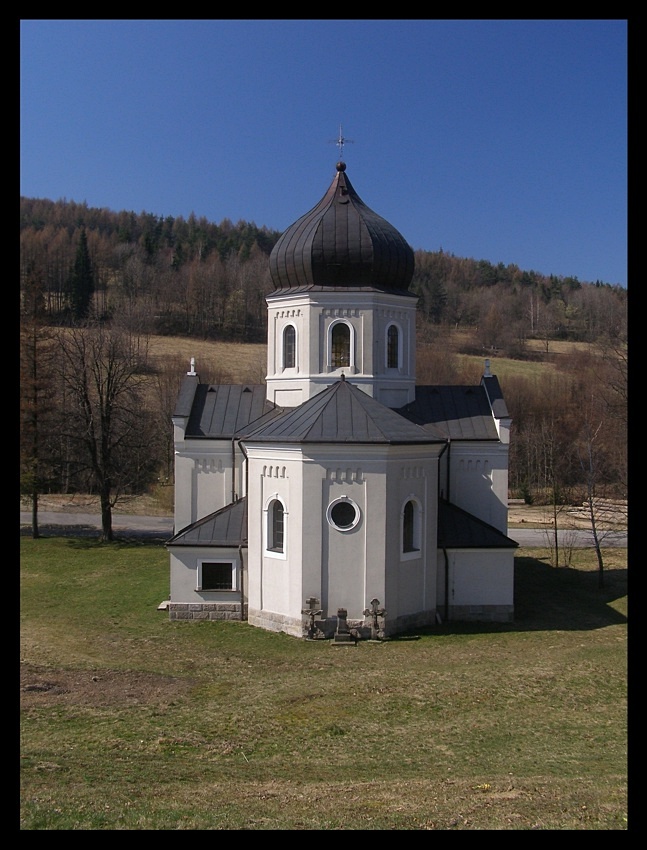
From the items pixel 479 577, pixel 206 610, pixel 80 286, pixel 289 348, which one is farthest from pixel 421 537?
pixel 80 286

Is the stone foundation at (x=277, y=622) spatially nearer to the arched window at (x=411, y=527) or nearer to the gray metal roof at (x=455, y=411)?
the arched window at (x=411, y=527)

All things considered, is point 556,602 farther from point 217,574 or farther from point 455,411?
point 217,574

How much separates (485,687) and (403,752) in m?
3.77

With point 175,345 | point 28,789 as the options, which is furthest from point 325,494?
point 175,345

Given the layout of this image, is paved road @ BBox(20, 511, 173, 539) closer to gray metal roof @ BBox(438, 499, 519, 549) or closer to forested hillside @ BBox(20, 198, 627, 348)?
gray metal roof @ BBox(438, 499, 519, 549)

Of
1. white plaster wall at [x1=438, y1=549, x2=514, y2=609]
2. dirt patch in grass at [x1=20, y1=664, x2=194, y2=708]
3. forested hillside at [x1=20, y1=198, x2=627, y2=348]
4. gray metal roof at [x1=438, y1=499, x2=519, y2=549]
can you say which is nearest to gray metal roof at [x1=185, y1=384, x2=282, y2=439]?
gray metal roof at [x1=438, y1=499, x2=519, y2=549]

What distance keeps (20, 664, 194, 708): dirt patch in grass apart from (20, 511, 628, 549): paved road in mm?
18684

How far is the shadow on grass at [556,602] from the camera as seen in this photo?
63.8 feet

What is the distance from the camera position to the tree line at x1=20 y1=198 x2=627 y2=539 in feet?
108

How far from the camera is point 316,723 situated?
1252 centimetres

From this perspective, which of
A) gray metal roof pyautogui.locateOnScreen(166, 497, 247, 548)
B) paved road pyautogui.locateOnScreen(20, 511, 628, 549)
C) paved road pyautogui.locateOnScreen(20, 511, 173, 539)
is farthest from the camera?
paved road pyautogui.locateOnScreen(20, 511, 173, 539)

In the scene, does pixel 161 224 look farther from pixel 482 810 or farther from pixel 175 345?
pixel 482 810

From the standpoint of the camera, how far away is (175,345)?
66.1m

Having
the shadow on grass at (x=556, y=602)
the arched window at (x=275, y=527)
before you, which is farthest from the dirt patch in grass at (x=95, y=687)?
the shadow on grass at (x=556, y=602)
